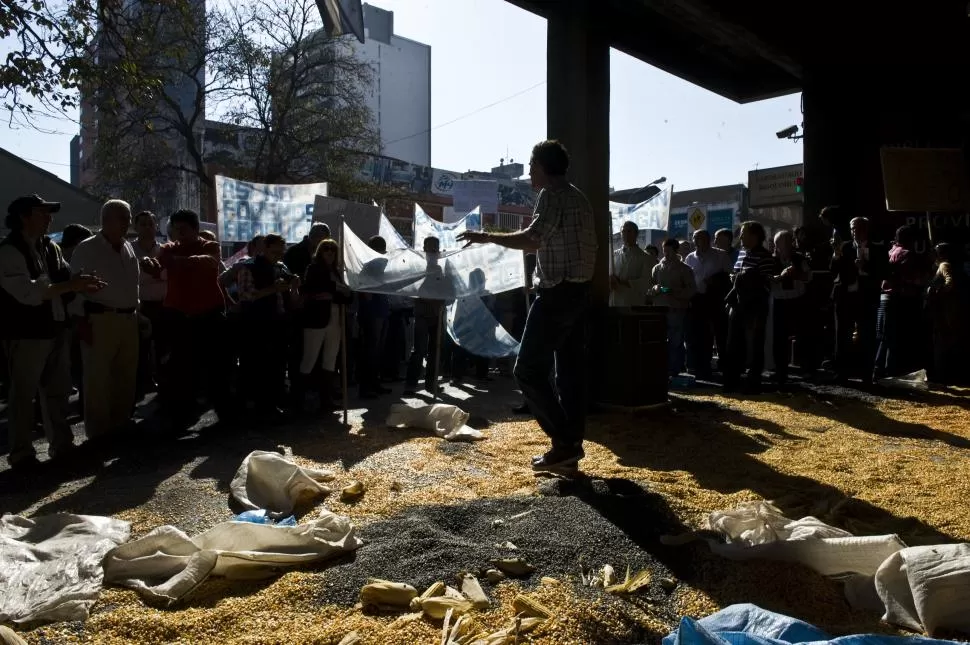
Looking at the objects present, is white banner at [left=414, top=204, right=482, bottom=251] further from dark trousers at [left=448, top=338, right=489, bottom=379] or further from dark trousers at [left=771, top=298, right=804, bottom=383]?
dark trousers at [left=771, top=298, right=804, bottom=383]

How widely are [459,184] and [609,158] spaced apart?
1372cm

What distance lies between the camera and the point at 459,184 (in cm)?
2092

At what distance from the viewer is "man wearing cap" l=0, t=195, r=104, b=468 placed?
5133 millimetres

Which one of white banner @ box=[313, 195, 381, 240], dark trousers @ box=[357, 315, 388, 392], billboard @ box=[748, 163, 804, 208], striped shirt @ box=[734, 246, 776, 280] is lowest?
dark trousers @ box=[357, 315, 388, 392]

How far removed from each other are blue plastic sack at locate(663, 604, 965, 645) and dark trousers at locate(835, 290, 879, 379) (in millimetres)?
7299

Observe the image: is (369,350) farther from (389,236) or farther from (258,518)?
(258,518)

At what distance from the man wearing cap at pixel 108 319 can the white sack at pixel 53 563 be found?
7.99 ft

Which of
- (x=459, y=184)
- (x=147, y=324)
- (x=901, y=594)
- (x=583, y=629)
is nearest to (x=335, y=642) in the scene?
(x=583, y=629)

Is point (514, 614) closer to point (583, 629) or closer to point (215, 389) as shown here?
point (583, 629)

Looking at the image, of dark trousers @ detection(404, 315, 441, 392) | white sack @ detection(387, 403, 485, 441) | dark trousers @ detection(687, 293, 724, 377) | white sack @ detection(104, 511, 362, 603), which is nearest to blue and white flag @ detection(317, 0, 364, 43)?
dark trousers @ detection(404, 315, 441, 392)

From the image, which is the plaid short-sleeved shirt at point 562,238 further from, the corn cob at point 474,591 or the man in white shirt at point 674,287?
the man in white shirt at point 674,287

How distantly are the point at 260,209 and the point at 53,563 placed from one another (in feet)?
33.3

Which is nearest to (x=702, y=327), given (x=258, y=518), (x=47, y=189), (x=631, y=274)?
(x=631, y=274)

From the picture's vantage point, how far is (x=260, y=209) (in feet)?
41.3
